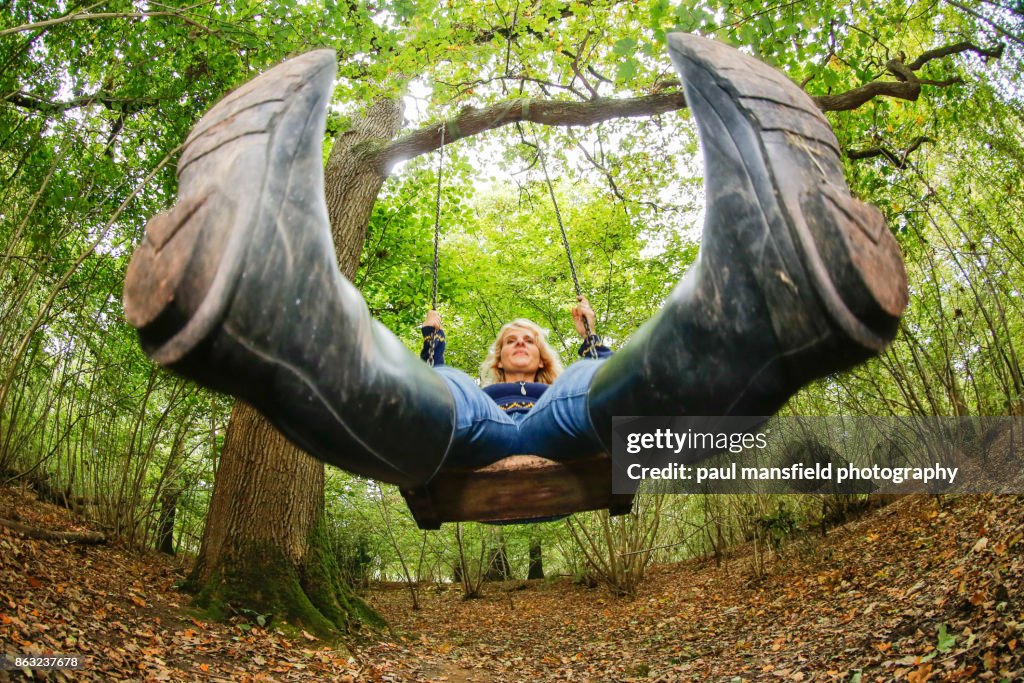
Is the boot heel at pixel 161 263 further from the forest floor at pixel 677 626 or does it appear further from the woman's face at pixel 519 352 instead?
the forest floor at pixel 677 626

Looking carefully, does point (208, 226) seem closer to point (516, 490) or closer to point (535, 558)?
point (516, 490)

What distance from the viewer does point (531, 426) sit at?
193cm

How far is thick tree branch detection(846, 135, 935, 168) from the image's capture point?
19.5ft

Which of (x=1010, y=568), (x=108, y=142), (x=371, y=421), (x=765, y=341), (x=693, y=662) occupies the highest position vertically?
(x=108, y=142)

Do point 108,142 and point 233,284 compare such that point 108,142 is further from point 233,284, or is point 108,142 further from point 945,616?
point 945,616

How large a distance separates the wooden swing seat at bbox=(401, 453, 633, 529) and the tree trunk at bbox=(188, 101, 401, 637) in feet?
9.75

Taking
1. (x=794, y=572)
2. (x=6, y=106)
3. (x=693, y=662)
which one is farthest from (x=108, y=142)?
(x=794, y=572)

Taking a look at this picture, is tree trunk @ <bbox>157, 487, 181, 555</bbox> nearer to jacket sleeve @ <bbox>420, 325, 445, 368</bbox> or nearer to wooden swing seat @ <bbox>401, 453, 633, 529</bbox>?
jacket sleeve @ <bbox>420, 325, 445, 368</bbox>

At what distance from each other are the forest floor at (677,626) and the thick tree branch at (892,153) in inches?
126

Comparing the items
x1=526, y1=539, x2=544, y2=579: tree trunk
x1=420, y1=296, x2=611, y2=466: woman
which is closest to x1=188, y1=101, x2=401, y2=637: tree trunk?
x1=420, y1=296, x2=611, y2=466: woman

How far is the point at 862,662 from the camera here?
4.13 m

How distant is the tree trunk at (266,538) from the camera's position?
471cm

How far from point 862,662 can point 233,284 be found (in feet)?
15.6

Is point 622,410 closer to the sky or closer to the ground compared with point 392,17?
closer to the ground
